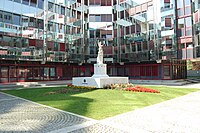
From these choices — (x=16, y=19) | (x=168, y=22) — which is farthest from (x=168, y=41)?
(x=16, y=19)

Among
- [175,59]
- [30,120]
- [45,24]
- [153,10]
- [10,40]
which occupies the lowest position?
[30,120]

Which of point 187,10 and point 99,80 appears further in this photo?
point 187,10

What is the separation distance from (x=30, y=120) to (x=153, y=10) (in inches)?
1363

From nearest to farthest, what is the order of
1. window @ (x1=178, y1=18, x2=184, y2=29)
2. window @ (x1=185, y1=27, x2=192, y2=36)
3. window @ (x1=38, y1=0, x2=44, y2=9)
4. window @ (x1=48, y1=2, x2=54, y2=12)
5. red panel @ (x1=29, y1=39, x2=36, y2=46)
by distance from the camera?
red panel @ (x1=29, y1=39, x2=36, y2=46) < window @ (x1=185, y1=27, x2=192, y2=36) < window @ (x1=38, y1=0, x2=44, y2=9) < window @ (x1=178, y1=18, x2=184, y2=29) < window @ (x1=48, y1=2, x2=54, y2=12)

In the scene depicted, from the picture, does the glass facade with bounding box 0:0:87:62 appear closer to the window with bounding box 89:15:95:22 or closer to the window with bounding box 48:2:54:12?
the window with bounding box 48:2:54:12

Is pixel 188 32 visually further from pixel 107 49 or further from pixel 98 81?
pixel 98 81

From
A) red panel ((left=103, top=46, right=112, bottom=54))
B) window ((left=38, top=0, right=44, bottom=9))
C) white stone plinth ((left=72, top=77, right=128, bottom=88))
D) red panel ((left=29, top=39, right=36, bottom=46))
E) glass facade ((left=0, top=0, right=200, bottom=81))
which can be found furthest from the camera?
red panel ((left=103, top=46, right=112, bottom=54))

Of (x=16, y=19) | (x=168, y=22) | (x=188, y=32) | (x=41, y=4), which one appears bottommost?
(x=188, y=32)

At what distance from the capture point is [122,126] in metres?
6.91

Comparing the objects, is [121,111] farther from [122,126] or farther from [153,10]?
[153,10]

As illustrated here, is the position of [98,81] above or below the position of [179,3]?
below

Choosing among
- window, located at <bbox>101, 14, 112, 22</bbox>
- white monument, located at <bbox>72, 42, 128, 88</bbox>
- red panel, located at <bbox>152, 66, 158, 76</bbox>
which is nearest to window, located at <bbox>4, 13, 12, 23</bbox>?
white monument, located at <bbox>72, 42, 128, 88</bbox>

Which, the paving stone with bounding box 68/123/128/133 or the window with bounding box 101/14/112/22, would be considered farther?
the window with bounding box 101/14/112/22

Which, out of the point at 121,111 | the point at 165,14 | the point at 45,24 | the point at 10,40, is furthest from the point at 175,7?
the point at 121,111
